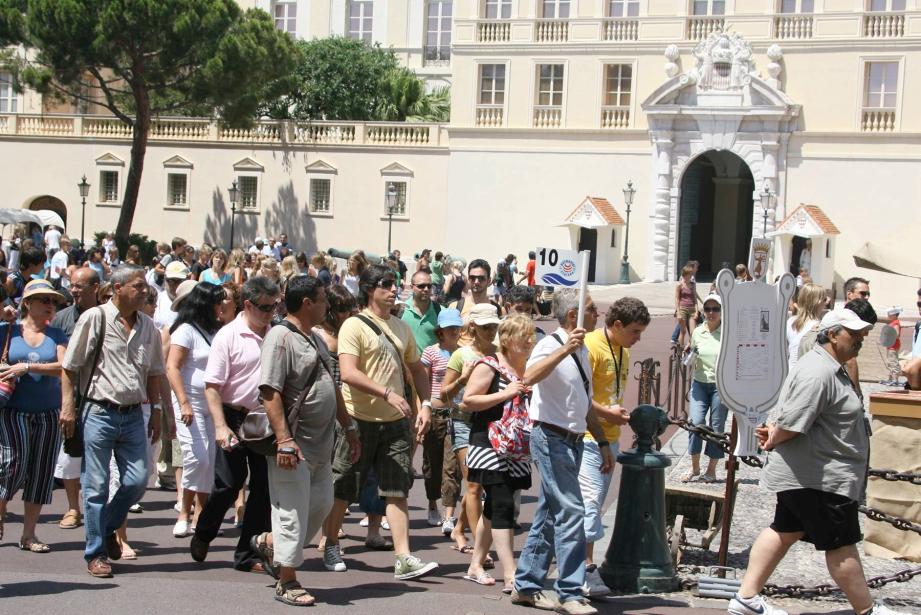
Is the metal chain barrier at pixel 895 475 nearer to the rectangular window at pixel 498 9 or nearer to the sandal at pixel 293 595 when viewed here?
the sandal at pixel 293 595

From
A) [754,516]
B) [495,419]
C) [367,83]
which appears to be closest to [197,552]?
[495,419]

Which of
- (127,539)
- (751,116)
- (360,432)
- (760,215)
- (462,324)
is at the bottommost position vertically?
(127,539)

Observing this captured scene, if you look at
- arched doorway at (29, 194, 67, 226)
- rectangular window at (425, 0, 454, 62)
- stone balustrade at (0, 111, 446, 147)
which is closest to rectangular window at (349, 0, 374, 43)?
rectangular window at (425, 0, 454, 62)

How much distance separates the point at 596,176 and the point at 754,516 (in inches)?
1276

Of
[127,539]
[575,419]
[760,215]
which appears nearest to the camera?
[575,419]

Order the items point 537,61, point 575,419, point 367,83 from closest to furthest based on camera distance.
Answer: point 575,419
point 537,61
point 367,83

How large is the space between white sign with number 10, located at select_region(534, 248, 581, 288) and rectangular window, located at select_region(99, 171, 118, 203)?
40.7 m

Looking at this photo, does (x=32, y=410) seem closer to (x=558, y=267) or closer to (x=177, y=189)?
(x=558, y=267)

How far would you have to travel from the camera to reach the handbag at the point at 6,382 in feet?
27.1

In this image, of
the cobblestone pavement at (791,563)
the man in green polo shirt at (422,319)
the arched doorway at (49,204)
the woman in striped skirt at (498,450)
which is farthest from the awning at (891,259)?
the arched doorway at (49,204)

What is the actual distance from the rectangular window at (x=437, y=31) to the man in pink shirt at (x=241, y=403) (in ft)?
161

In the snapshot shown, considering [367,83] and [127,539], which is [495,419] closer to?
[127,539]

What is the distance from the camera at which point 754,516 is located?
10430mm

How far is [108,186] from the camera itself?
4894 centimetres
